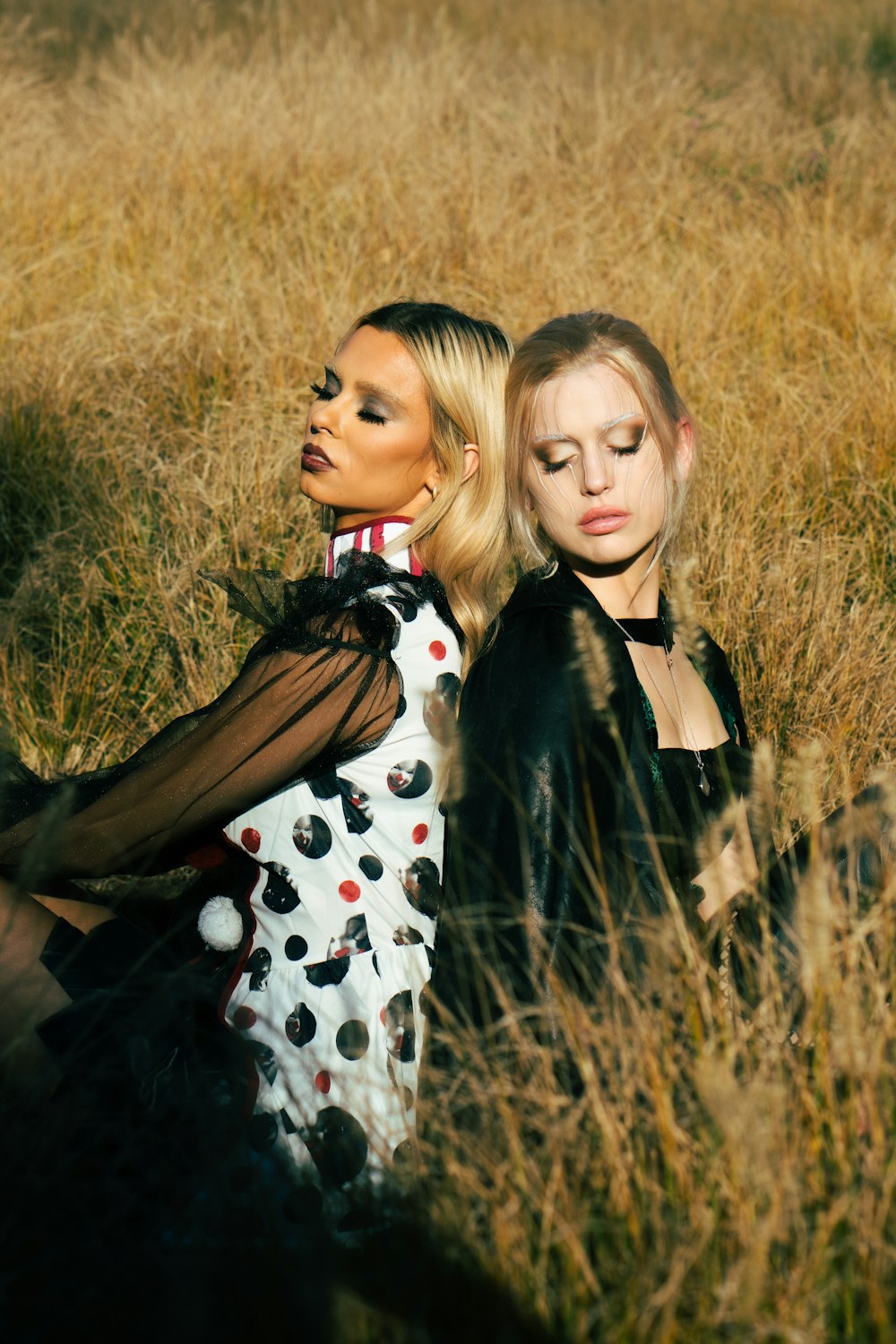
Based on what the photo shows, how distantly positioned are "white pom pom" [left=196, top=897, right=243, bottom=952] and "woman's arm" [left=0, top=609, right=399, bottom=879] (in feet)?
0.43

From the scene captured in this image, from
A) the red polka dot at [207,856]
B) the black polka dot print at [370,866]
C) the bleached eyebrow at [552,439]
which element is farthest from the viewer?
the bleached eyebrow at [552,439]

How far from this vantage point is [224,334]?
4.59 metres

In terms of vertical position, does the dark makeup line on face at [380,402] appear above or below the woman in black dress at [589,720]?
above

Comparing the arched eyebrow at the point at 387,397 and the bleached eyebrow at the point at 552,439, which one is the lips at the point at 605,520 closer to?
the bleached eyebrow at the point at 552,439

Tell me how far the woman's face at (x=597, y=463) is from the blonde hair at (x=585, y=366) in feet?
0.07

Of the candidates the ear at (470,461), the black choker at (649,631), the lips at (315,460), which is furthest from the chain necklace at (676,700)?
the lips at (315,460)

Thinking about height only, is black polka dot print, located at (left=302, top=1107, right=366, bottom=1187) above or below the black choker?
below

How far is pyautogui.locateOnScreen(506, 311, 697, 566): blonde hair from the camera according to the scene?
2.29 metres

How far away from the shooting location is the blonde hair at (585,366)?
2.29 meters

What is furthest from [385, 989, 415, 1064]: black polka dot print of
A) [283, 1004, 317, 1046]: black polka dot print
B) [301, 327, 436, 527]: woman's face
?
[301, 327, 436, 527]: woman's face

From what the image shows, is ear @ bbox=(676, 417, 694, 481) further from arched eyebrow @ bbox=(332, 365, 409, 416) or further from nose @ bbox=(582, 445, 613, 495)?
arched eyebrow @ bbox=(332, 365, 409, 416)

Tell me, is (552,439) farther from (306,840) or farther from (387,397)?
(306,840)

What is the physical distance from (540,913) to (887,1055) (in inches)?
23.6

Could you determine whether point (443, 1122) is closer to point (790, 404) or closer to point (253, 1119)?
point (253, 1119)
